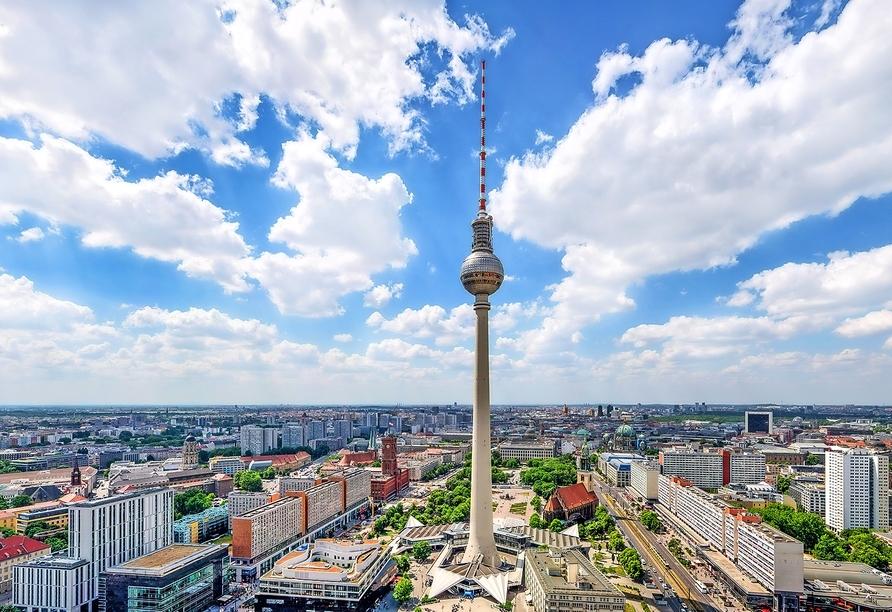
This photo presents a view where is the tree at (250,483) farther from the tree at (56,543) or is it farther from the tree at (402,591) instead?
the tree at (402,591)

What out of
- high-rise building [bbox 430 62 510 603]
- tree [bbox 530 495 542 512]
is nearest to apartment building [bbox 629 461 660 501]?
tree [bbox 530 495 542 512]

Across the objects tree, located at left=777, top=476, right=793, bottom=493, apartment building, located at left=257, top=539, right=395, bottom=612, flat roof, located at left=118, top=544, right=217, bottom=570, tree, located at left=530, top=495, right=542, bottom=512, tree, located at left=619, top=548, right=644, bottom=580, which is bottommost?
tree, located at left=530, top=495, right=542, bottom=512

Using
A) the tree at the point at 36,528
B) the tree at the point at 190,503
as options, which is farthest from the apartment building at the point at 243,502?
the tree at the point at 36,528

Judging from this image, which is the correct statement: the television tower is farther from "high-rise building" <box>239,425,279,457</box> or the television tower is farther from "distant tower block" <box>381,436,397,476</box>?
"high-rise building" <box>239,425,279,457</box>

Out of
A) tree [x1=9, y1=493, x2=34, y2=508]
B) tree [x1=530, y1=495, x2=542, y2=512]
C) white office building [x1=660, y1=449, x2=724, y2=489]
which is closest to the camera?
tree [x1=9, y1=493, x2=34, y2=508]

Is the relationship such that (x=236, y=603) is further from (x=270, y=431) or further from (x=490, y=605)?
(x=270, y=431)

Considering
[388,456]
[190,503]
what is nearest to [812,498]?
[388,456]

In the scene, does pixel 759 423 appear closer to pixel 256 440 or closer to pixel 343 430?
pixel 343 430
